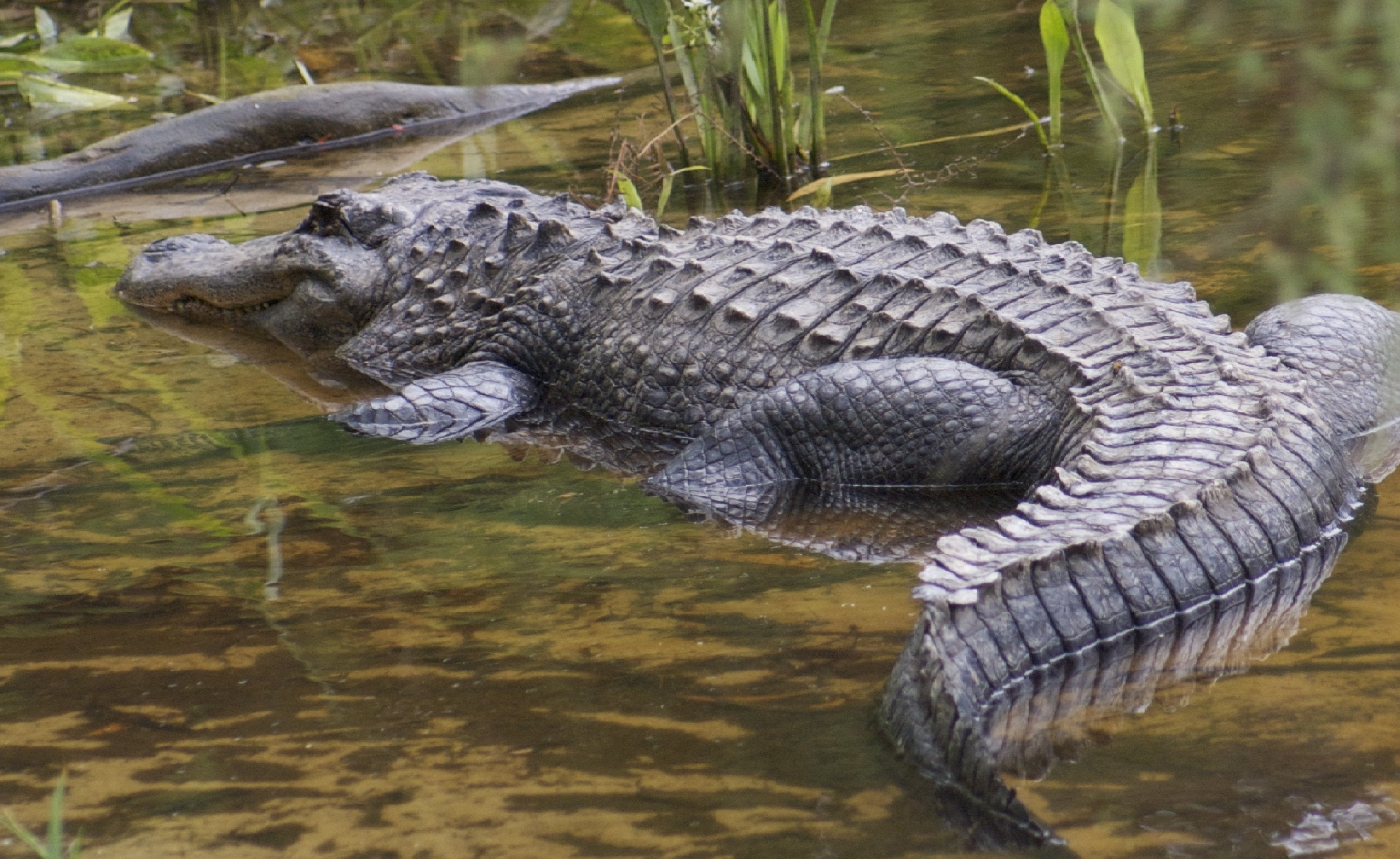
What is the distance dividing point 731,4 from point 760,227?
1.92 meters

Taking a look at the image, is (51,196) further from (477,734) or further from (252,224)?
(477,734)

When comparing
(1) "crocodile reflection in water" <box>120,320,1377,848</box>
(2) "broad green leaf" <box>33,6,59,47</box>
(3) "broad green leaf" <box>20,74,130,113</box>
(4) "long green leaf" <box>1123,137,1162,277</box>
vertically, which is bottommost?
(1) "crocodile reflection in water" <box>120,320,1377,848</box>

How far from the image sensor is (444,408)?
4367mm

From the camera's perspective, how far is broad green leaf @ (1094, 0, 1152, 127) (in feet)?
19.4

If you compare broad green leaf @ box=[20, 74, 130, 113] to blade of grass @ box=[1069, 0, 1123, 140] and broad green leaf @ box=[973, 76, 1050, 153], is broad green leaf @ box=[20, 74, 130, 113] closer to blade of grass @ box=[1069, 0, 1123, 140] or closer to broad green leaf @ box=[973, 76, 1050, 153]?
broad green leaf @ box=[973, 76, 1050, 153]

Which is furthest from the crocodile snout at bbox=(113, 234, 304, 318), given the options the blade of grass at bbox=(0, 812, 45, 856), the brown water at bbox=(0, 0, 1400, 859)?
the blade of grass at bbox=(0, 812, 45, 856)

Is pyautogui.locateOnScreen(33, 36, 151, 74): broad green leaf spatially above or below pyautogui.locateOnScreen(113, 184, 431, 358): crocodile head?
above

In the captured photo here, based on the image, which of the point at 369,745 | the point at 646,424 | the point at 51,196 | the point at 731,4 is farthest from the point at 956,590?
the point at 51,196

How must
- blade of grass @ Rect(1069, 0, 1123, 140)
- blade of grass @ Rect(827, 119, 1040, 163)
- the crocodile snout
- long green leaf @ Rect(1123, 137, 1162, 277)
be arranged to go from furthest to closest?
blade of grass @ Rect(827, 119, 1040, 163), blade of grass @ Rect(1069, 0, 1123, 140), the crocodile snout, long green leaf @ Rect(1123, 137, 1162, 277)

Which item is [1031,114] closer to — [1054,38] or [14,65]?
[1054,38]

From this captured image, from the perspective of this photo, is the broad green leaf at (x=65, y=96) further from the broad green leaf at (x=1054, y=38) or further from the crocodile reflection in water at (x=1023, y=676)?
the crocodile reflection in water at (x=1023, y=676)

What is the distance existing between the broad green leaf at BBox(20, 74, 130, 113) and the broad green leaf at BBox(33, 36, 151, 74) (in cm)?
15

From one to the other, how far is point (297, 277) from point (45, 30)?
18.0ft

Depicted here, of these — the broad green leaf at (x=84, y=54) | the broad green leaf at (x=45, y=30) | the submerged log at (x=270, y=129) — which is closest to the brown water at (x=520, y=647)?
the submerged log at (x=270, y=129)
